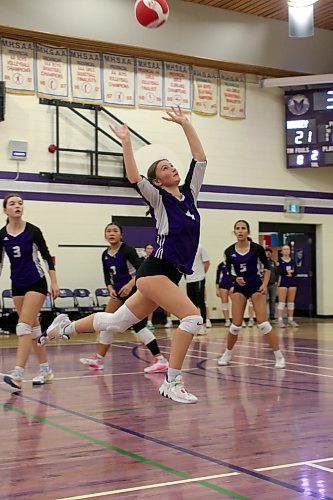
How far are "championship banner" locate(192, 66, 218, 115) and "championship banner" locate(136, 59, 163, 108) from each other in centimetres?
95

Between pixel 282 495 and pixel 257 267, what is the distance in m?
4.68

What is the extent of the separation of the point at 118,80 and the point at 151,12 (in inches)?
299

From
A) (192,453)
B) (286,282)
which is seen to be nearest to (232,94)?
(286,282)

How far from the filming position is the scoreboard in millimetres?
16500

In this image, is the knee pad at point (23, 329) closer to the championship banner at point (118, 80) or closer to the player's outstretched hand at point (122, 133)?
the player's outstretched hand at point (122, 133)

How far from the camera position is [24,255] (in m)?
6.38

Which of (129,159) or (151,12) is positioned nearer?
(129,159)

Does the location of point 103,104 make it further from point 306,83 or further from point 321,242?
point 321,242

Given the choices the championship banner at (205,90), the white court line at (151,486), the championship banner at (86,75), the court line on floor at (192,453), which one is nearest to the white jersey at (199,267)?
the championship banner at (86,75)

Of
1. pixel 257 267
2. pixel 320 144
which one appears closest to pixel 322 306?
pixel 320 144

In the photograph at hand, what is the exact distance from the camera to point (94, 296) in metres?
14.9

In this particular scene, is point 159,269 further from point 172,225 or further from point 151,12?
point 151,12

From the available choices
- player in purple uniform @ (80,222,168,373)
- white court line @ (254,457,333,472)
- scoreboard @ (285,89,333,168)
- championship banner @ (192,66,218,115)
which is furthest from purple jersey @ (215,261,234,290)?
white court line @ (254,457,333,472)

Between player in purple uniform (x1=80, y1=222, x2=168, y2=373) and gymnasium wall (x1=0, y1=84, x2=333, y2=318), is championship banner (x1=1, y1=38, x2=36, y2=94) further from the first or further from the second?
player in purple uniform (x1=80, y1=222, x2=168, y2=373)
